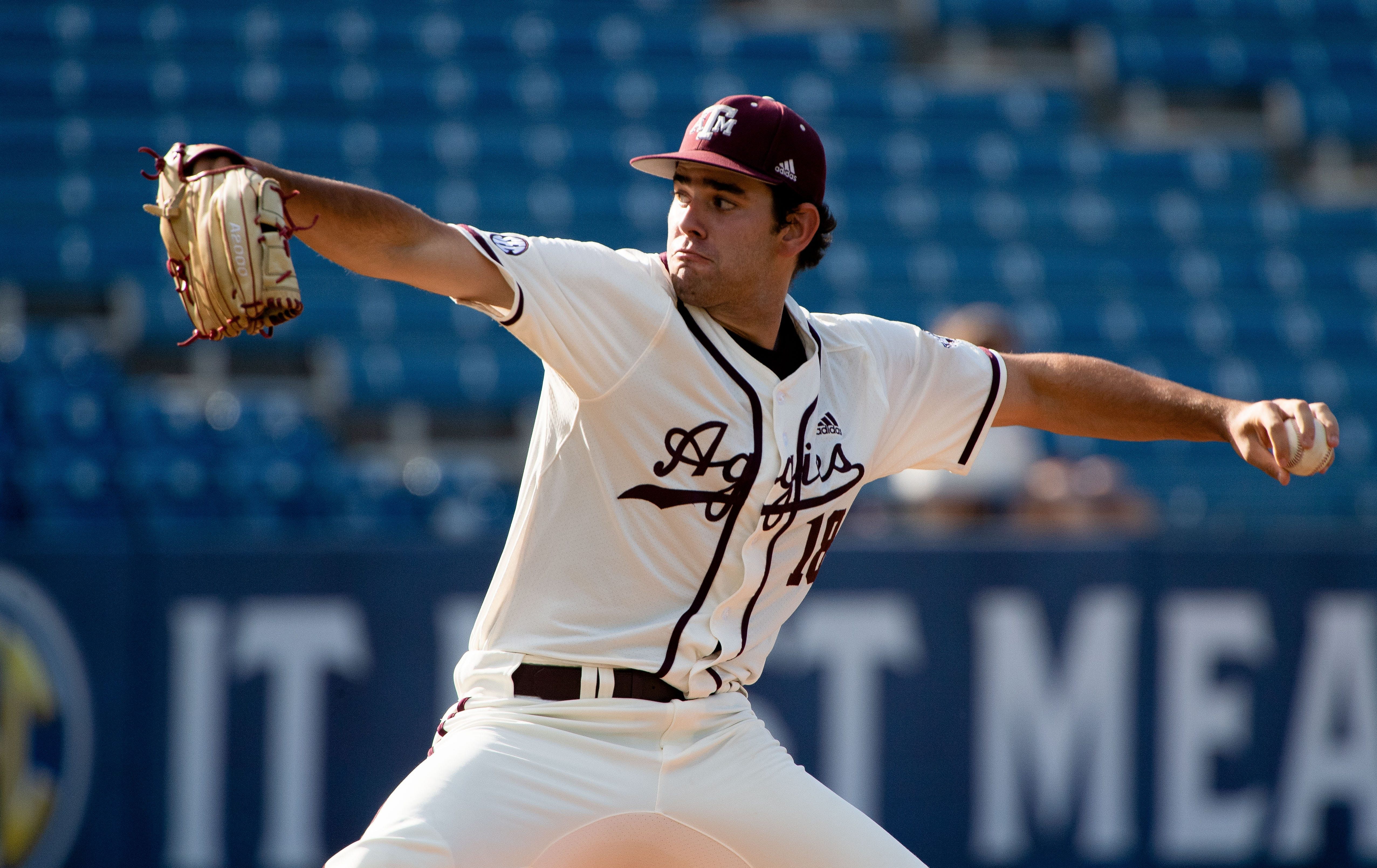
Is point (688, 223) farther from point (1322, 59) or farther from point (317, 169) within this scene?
point (1322, 59)

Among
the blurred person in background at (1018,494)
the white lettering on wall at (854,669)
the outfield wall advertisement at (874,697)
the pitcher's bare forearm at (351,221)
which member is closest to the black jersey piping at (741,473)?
the pitcher's bare forearm at (351,221)

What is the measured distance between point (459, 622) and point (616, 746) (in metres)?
2.86

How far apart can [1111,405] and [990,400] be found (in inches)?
10.6

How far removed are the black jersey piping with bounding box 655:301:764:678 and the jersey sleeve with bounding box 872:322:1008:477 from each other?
42 centimetres

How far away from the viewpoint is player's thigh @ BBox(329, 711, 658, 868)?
249 centimetres

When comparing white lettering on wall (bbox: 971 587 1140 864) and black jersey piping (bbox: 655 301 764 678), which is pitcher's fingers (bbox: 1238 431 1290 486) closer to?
black jersey piping (bbox: 655 301 764 678)

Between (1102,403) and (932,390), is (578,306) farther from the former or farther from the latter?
(1102,403)

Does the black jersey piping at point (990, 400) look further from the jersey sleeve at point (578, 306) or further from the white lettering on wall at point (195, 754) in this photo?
the white lettering on wall at point (195, 754)

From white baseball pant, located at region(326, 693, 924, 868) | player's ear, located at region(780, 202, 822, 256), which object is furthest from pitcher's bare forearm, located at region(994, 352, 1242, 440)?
white baseball pant, located at region(326, 693, 924, 868)

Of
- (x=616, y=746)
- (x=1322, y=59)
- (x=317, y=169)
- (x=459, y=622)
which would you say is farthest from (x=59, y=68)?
(x=1322, y=59)

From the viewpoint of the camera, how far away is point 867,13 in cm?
1248

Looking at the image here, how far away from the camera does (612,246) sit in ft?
32.6

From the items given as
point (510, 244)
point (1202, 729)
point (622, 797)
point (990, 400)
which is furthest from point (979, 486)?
point (510, 244)

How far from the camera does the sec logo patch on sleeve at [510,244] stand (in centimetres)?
265
